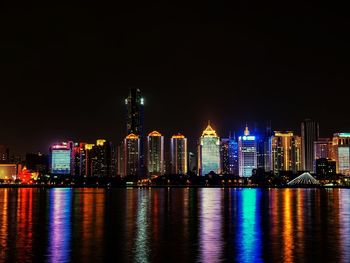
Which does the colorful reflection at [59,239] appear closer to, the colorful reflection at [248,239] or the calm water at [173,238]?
the calm water at [173,238]

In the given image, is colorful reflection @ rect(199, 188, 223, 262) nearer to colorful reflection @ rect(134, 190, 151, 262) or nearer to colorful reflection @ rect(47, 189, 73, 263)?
colorful reflection @ rect(134, 190, 151, 262)

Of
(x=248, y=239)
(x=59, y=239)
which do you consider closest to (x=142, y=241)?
(x=59, y=239)

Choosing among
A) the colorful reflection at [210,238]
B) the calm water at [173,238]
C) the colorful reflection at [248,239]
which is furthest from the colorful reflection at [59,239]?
the colorful reflection at [248,239]

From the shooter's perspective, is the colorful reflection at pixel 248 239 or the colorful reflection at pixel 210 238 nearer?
the colorful reflection at pixel 210 238

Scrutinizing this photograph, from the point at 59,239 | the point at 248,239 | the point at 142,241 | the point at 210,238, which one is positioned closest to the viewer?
the point at 142,241

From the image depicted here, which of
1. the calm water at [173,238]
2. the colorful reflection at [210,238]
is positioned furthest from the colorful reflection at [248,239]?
the colorful reflection at [210,238]

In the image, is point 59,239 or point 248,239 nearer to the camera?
Result: point 59,239

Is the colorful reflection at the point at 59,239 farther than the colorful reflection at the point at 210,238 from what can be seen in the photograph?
Yes

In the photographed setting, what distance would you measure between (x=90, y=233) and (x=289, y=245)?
1186 centimetres

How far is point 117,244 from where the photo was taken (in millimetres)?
29422

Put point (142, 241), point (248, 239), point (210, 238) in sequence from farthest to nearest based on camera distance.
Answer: point (210, 238)
point (248, 239)
point (142, 241)

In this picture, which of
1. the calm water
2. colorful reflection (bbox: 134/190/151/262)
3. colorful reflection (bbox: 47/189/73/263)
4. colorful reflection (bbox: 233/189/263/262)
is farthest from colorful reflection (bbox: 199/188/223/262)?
colorful reflection (bbox: 47/189/73/263)

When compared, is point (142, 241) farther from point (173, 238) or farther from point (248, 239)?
point (248, 239)

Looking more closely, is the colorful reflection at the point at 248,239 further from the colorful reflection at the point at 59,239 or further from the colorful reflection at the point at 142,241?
the colorful reflection at the point at 59,239
